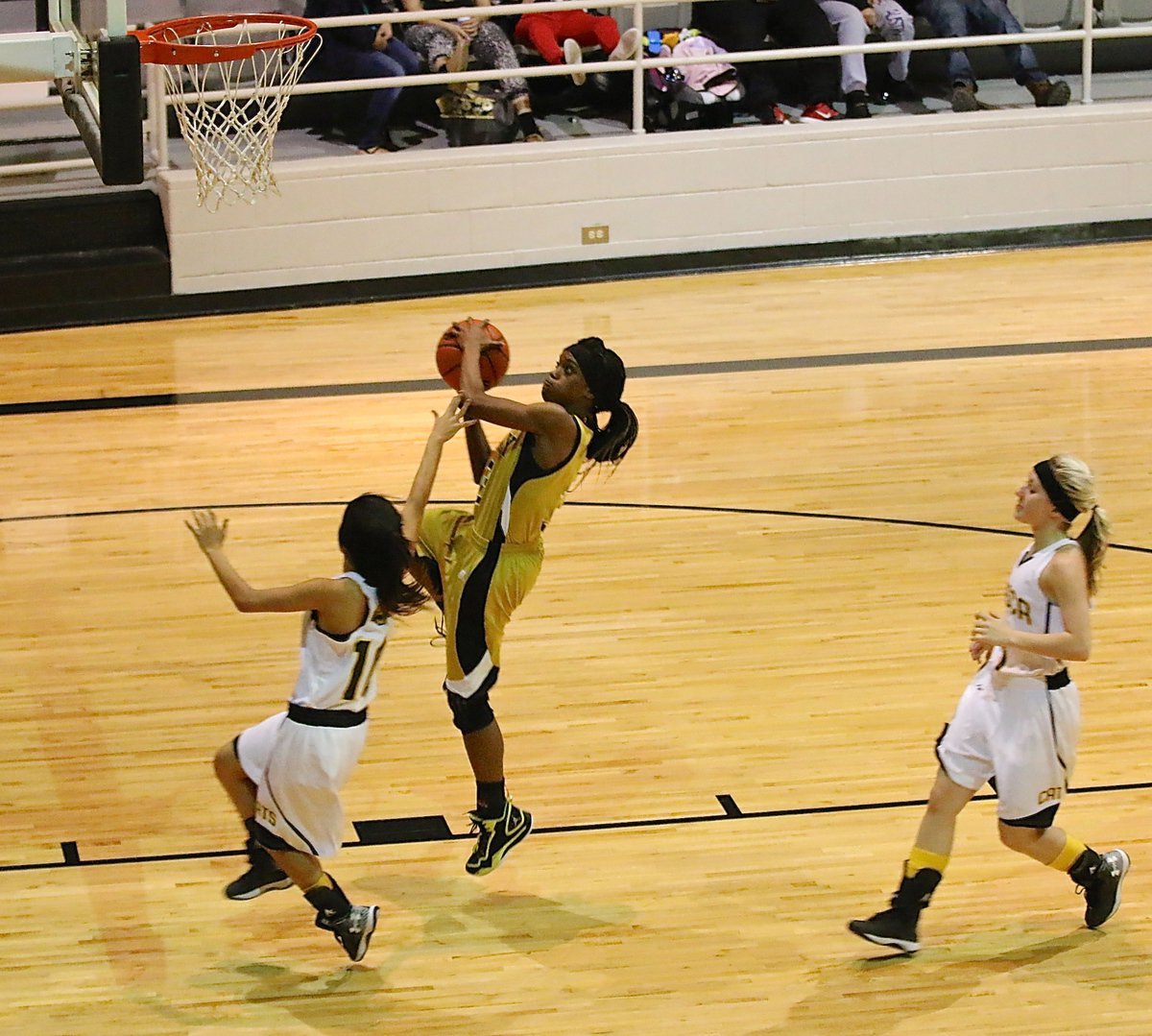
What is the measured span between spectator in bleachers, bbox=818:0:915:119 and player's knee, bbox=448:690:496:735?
7809mm

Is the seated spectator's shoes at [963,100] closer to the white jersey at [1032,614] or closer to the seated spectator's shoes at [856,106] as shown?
the seated spectator's shoes at [856,106]

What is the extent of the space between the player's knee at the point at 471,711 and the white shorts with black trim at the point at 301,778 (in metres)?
0.45

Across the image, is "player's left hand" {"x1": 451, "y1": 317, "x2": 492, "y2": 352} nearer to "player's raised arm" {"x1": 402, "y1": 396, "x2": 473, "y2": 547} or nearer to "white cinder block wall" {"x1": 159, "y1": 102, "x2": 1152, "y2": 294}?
"player's raised arm" {"x1": 402, "y1": 396, "x2": 473, "y2": 547}

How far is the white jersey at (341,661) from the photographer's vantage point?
4008 millimetres

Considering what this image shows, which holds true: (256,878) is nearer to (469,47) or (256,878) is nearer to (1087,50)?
(469,47)

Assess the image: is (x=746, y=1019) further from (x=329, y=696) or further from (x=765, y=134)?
(x=765, y=134)

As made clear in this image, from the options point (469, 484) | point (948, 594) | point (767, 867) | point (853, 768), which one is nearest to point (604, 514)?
point (469, 484)

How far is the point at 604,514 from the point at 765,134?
4.53 m

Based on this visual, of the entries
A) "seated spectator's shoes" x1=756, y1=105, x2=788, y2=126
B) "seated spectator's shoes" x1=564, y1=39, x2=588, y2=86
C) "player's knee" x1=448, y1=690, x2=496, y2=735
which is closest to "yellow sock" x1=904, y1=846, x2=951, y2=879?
"player's knee" x1=448, y1=690, x2=496, y2=735

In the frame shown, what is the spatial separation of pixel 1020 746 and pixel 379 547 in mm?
1532

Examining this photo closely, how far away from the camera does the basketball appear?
14.5ft

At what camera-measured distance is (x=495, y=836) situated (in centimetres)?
450

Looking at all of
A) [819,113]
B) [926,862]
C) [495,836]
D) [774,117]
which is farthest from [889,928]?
[819,113]

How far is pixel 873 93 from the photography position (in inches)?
474
